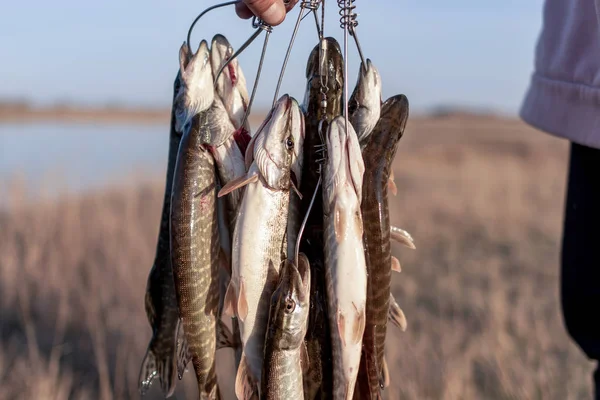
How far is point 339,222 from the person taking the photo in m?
1.47

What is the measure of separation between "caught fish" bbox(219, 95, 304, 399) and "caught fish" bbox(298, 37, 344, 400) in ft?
0.23

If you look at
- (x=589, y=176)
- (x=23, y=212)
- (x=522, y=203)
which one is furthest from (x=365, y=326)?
(x=522, y=203)

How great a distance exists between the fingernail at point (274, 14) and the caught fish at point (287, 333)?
0.72 m

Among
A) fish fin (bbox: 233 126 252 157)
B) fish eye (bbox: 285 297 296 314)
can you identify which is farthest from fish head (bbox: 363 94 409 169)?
fish eye (bbox: 285 297 296 314)

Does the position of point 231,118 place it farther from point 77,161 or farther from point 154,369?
point 77,161

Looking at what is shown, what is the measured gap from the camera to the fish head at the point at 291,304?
1441 mm

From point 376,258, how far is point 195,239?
0.54 meters

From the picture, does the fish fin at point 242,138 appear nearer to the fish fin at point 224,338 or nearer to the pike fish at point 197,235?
the pike fish at point 197,235

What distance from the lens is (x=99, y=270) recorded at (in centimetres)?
575

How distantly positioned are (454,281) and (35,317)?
4402 millimetres

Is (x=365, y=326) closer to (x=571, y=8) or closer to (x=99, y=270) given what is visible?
(x=571, y=8)

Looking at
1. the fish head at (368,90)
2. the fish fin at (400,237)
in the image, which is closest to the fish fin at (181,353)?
the fish fin at (400,237)

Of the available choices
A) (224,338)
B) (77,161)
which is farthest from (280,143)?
(77,161)

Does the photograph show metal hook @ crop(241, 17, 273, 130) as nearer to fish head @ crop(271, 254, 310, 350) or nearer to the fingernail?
the fingernail
